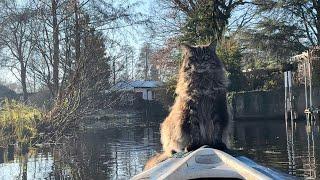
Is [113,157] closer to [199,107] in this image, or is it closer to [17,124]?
[17,124]

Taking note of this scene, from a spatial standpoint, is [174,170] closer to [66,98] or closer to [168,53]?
[66,98]

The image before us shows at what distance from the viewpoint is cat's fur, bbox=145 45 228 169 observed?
6.23 meters

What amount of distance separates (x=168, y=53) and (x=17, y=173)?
69.4 ft

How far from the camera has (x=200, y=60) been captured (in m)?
6.43

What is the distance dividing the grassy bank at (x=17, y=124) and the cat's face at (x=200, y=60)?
1117 cm

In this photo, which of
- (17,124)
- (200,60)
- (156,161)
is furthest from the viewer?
(17,124)

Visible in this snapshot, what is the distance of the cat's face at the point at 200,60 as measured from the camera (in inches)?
252

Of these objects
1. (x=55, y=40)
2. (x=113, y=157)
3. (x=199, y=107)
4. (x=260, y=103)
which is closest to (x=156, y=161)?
(x=199, y=107)

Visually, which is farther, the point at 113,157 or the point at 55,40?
the point at 55,40

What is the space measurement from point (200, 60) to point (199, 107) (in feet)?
2.01

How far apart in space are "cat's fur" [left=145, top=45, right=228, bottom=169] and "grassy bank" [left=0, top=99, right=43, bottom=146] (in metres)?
11.2

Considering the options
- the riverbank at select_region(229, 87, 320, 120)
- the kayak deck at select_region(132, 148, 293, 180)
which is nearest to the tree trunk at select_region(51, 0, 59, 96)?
the riverbank at select_region(229, 87, 320, 120)

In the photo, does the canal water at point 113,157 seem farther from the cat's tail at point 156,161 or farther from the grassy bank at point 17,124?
the cat's tail at point 156,161

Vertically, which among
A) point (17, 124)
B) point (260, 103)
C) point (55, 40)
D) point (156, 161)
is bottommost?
point (156, 161)
